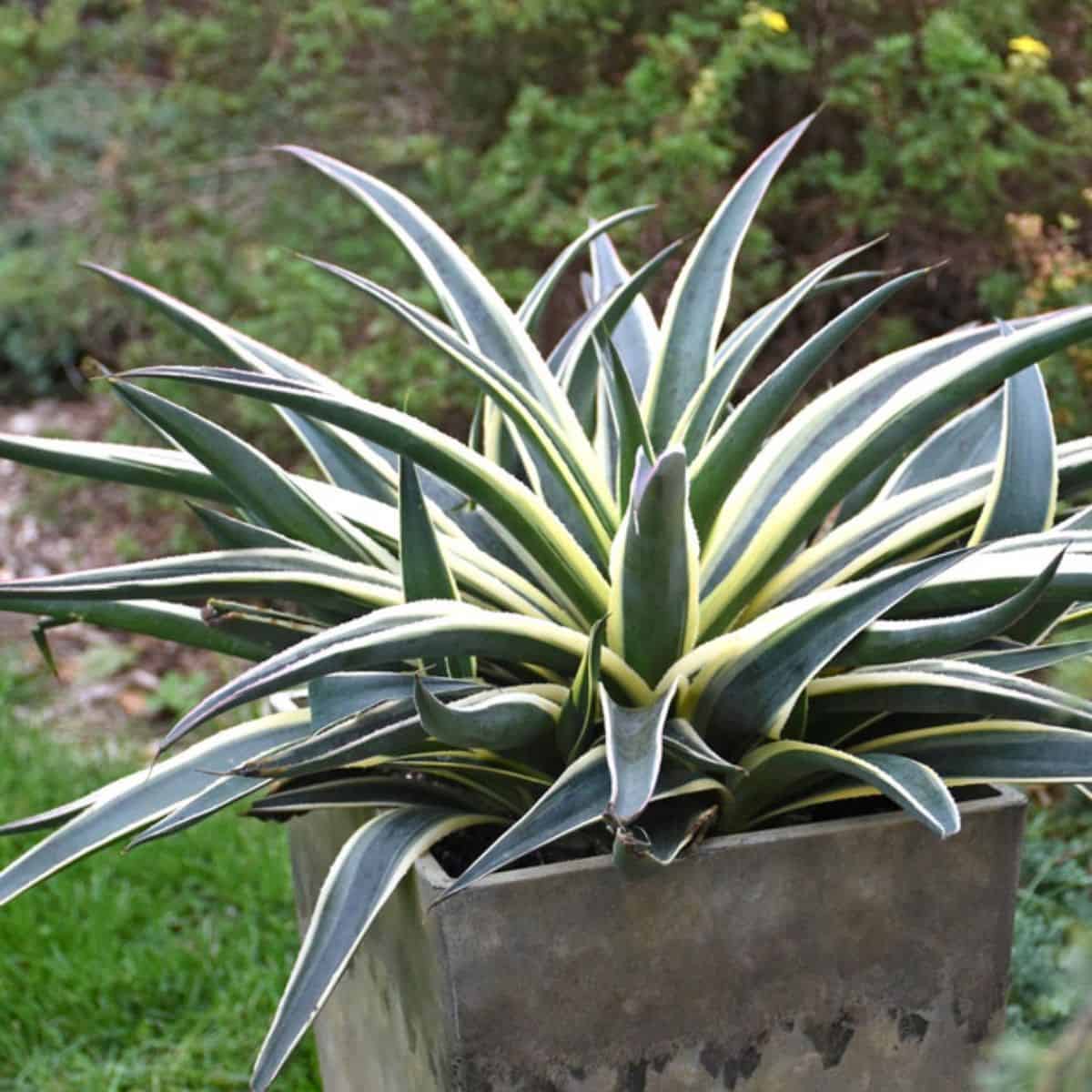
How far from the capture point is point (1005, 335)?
125cm

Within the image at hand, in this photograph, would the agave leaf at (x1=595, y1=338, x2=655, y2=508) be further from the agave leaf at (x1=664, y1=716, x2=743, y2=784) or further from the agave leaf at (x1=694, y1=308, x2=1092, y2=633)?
the agave leaf at (x1=664, y1=716, x2=743, y2=784)

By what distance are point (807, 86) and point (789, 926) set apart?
2.68 m

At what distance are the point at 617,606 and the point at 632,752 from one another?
149mm

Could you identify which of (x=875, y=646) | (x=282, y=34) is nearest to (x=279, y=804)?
(x=875, y=646)

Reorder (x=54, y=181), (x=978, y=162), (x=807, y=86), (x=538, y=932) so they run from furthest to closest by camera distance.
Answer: (x=54, y=181) → (x=807, y=86) → (x=978, y=162) → (x=538, y=932)

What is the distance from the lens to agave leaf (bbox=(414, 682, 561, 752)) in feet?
3.67

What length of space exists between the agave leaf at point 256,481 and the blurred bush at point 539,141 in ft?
5.76

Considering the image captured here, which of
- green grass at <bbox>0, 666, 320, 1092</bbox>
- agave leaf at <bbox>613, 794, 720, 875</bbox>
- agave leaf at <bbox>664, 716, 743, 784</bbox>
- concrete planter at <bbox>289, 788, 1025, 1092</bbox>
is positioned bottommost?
green grass at <bbox>0, 666, 320, 1092</bbox>

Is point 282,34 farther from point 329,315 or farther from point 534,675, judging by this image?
point 534,675

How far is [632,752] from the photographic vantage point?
3.73ft

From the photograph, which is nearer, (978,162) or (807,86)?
(978,162)

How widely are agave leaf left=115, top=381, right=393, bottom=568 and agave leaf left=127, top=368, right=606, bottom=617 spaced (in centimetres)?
8

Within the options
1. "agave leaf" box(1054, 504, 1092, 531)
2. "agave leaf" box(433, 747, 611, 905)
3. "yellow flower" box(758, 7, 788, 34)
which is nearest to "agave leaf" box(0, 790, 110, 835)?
"agave leaf" box(433, 747, 611, 905)

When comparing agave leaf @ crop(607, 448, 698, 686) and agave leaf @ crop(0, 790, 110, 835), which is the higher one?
agave leaf @ crop(607, 448, 698, 686)
